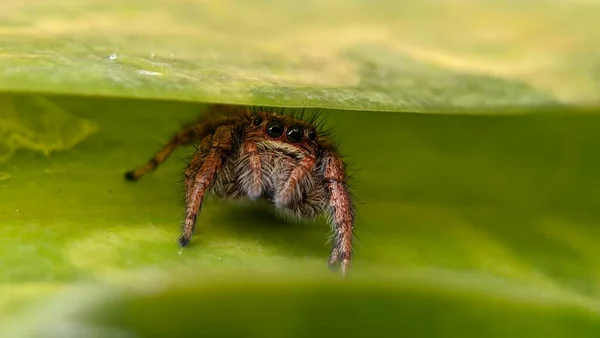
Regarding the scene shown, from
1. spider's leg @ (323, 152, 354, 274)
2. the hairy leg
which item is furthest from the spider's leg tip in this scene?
spider's leg @ (323, 152, 354, 274)

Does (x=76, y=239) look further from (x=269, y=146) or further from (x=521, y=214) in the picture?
(x=521, y=214)

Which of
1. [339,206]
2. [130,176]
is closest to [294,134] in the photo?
[339,206]

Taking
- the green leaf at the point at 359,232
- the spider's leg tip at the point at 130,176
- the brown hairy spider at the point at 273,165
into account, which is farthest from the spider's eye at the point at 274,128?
the spider's leg tip at the point at 130,176

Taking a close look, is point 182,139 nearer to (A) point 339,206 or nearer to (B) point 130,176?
(B) point 130,176

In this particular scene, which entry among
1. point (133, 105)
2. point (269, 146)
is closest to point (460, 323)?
point (269, 146)

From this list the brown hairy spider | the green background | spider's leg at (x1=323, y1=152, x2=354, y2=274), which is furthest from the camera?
the brown hairy spider

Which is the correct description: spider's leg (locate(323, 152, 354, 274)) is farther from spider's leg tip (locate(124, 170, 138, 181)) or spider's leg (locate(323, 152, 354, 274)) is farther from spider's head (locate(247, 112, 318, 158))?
spider's leg tip (locate(124, 170, 138, 181))

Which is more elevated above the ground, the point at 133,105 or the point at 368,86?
the point at 368,86
